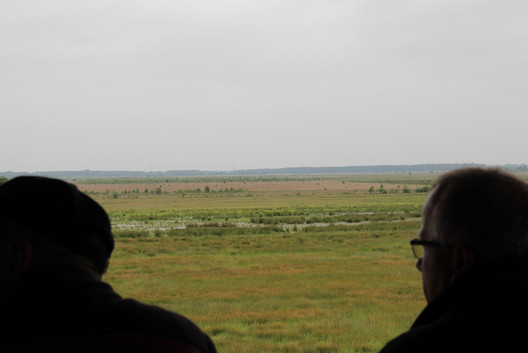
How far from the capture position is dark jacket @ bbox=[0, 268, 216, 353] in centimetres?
107

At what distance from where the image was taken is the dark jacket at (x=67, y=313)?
107 cm

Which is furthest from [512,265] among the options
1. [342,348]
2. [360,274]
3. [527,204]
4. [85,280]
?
[360,274]

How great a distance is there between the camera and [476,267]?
1.06 meters

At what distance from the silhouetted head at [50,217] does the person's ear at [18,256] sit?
1cm

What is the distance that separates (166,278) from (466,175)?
1085 centimetres

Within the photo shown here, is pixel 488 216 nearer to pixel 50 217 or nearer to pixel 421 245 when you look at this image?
pixel 421 245

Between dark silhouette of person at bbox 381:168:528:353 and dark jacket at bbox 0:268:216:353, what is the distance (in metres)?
0.56

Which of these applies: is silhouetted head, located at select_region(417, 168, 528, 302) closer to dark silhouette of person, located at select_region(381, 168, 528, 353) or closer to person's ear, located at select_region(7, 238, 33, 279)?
dark silhouette of person, located at select_region(381, 168, 528, 353)

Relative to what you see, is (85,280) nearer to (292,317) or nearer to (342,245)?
(292,317)

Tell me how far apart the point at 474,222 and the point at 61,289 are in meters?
0.91

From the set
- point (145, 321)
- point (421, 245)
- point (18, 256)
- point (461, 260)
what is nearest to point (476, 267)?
point (461, 260)

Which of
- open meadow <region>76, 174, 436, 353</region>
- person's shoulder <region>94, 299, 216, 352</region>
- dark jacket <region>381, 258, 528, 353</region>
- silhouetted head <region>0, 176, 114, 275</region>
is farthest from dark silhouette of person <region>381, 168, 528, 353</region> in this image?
open meadow <region>76, 174, 436, 353</region>

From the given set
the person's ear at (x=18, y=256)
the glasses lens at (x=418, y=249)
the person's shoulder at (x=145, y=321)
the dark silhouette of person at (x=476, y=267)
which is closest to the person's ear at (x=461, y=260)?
the dark silhouette of person at (x=476, y=267)

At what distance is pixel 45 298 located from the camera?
42.8 inches
